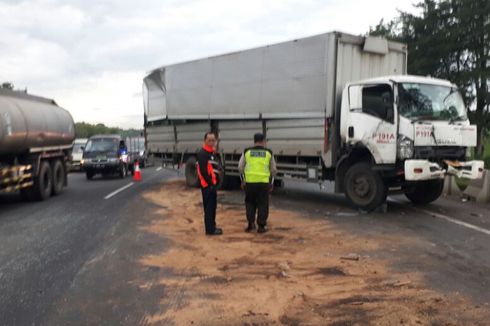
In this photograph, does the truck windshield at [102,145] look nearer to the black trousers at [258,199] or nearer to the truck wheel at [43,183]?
the truck wheel at [43,183]

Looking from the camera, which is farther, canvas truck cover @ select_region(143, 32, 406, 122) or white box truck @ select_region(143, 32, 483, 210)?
canvas truck cover @ select_region(143, 32, 406, 122)

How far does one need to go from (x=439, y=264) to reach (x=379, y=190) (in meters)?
3.80

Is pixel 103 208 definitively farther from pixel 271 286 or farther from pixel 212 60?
pixel 271 286

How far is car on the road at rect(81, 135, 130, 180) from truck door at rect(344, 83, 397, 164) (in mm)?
13325

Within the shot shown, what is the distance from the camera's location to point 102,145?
21.8 metres

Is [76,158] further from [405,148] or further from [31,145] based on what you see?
[405,148]

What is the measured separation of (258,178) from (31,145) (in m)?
7.64

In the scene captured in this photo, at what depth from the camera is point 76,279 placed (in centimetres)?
568

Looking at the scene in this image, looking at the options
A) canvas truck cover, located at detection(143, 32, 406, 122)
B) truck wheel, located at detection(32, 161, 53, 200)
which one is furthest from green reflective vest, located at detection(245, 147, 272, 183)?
truck wheel, located at detection(32, 161, 53, 200)

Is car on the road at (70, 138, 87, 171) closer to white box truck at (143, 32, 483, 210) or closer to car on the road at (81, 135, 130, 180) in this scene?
car on the road at (81, 135, 130, 180)

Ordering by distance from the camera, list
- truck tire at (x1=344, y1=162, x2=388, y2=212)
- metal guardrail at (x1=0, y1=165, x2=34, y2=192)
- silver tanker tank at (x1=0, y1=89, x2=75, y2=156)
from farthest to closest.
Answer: metal guardrail at (x1=0, y1=165, x2=34, y2=192) < silver tanker tank at (x1=0, y1=89, x2=75, y2=156) < truck tire at (x1=344, y1=162, x2=388, y2=212)

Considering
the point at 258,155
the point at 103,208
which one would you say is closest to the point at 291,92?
the point at 258,155

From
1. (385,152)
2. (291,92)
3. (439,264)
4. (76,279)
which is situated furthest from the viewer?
(291,92)

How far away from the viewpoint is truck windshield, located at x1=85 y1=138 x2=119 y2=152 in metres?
21.6
